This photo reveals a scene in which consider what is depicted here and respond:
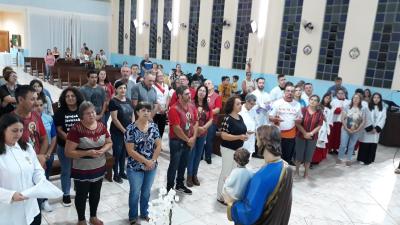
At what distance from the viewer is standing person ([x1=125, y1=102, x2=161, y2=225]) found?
3.21 m

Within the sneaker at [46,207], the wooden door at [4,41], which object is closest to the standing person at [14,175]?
the sneaker at [46,207]

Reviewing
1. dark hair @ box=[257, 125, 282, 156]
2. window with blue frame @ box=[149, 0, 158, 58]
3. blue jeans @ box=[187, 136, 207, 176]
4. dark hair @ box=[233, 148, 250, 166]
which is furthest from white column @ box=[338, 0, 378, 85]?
window with blue frame @ box=[149, 0, 158, 58]

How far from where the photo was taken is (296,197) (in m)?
4.70

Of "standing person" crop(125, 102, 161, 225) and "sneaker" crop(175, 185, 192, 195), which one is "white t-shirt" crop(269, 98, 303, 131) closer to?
"sneaker" crop(175, 185, 192, 195)

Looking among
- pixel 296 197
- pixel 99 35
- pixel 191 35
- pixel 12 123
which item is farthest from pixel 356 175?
pixel 99 35

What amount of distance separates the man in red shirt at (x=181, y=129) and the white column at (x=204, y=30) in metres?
10.1

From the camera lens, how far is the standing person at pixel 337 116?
6617 mm

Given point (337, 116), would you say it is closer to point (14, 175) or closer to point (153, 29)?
point (14, 175)

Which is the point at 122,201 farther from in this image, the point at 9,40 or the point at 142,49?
the point at 9,40

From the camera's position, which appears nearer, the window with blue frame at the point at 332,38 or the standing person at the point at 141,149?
the standing person at the point at 141,149

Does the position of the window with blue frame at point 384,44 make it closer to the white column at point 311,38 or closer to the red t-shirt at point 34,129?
the white column at point 311,38

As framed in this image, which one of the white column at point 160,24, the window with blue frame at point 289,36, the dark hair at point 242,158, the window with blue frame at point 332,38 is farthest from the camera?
the white column at point 160,24

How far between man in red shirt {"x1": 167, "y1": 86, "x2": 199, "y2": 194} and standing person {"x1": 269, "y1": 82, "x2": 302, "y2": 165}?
5.16 ft

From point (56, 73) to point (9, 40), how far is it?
9756 mm
